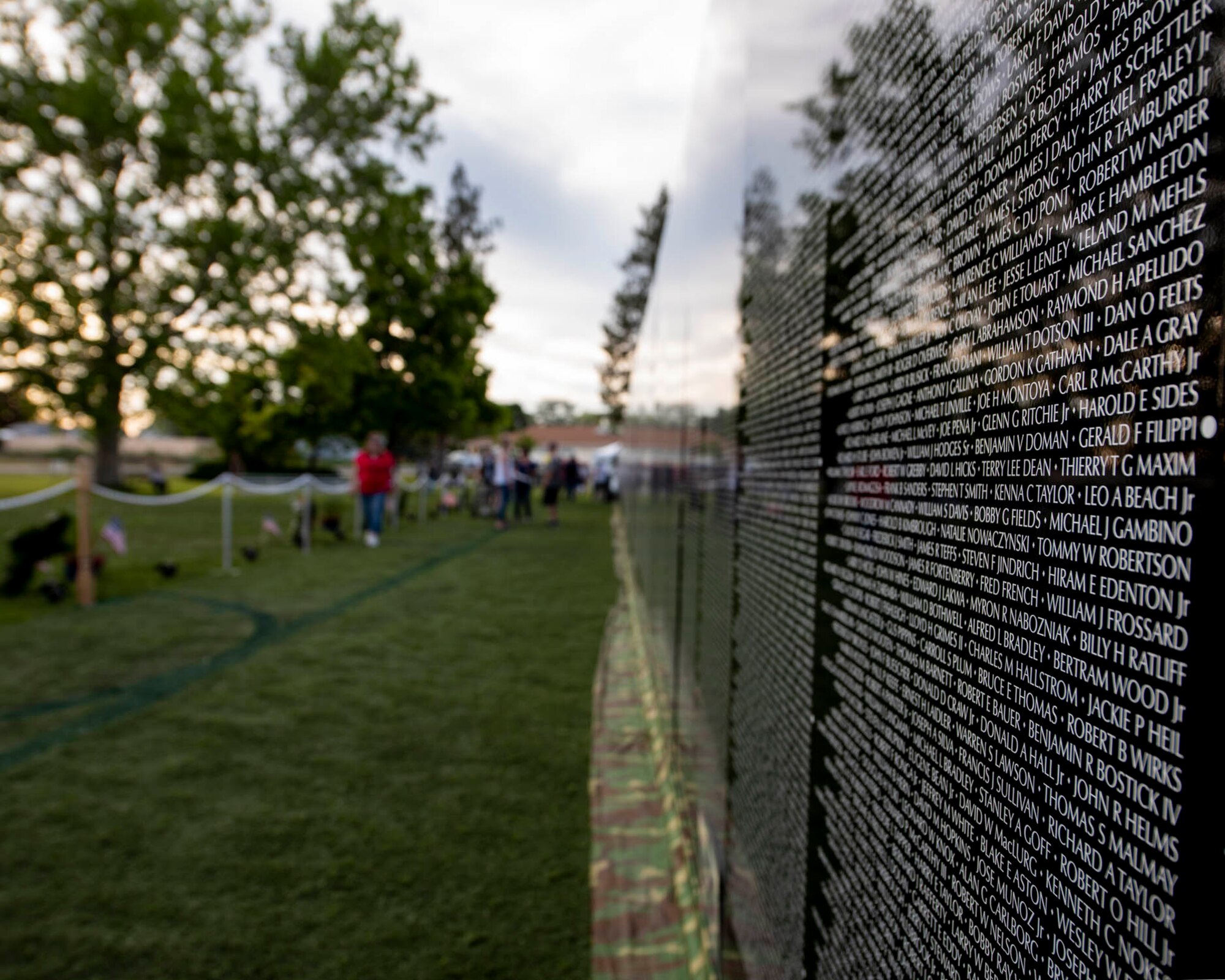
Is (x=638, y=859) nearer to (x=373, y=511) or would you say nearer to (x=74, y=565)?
(x=74, y=565)

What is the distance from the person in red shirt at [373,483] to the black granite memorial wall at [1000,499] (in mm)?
13869

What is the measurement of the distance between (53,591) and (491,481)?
49.8ft

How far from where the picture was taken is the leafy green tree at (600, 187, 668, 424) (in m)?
55.5

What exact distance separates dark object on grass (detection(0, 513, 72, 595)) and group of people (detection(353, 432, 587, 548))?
5589 mm

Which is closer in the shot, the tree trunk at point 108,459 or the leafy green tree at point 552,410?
the tree trunk at point 108,459

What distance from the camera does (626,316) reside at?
60.3 meters

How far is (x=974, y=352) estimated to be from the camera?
2.75ft

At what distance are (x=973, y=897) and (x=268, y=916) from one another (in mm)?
2669

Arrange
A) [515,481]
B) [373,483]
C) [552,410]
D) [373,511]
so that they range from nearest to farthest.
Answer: [373,483]
[373,511]
[515,481]
[552,410]

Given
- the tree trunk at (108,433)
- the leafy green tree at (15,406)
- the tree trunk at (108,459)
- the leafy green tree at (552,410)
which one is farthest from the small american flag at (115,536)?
the leafy green tree at (552,410)

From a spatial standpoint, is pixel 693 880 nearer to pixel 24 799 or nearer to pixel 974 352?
pixel 974 352

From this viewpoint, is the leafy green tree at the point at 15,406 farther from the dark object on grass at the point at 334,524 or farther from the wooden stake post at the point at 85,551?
the wooden stake post at the point at 85,551

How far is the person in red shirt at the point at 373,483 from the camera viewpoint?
48.6 ft

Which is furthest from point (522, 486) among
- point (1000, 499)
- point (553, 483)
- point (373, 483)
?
point (1000, 499)
